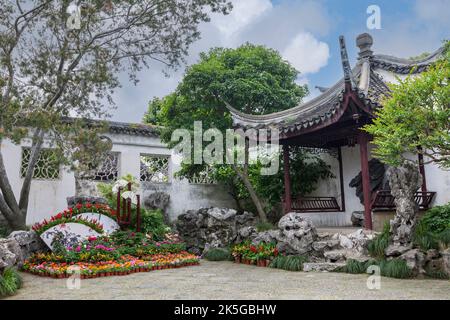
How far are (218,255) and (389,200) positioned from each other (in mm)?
4426

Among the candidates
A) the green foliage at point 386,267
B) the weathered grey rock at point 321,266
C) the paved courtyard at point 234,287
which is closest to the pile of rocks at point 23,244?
the paved courtyard at point 234,287

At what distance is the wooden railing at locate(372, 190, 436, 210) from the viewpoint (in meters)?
9.95

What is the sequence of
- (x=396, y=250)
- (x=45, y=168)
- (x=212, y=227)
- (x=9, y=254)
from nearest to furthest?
(x=9, y=254) → (x=396, y=250) → (x=212, y=227) → (x=45, y=168)

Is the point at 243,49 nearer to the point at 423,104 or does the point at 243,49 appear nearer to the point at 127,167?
the point at 127,167

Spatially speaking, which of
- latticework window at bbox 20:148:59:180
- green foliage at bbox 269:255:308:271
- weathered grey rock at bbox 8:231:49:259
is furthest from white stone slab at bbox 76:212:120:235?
green foliage at bbox 269:255:308:271

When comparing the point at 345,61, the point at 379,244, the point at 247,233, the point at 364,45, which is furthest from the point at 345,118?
the point at 364,45

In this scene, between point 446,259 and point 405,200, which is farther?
point 405,200

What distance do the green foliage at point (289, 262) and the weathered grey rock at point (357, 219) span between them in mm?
3889

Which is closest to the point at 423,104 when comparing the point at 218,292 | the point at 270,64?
the point at 218,292

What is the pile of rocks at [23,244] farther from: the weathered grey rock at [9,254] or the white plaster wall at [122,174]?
the white plaster wall at [122,174]

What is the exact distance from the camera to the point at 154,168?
15.7m

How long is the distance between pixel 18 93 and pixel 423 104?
8.67 m

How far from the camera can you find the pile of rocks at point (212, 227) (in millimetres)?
11477

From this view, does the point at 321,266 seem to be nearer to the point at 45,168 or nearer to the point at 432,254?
the point at 432,254
